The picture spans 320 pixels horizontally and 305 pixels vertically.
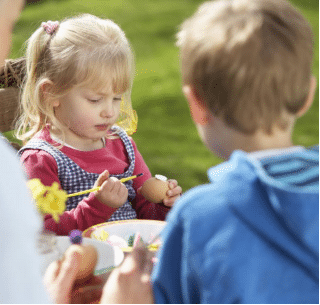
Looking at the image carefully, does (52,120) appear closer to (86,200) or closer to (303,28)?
(86,200)

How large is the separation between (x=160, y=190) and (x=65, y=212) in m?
0.34

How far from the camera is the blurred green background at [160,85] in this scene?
452 cm

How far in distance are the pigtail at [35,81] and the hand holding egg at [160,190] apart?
20.0 inches

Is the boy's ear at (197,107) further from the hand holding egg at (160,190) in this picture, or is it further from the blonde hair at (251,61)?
the hand holding egg at (160,190)

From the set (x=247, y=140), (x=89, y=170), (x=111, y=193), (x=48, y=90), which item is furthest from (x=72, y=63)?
(x=247, y=140)

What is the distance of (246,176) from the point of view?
42.7 inches

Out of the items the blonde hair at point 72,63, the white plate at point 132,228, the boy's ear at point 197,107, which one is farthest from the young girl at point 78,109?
the boy's ear at point 197,107

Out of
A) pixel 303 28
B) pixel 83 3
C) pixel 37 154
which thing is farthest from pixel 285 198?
pixel 83 3

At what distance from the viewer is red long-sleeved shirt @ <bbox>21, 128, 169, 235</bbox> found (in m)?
1.97

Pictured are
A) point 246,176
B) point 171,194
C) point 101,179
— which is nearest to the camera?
point 246,176

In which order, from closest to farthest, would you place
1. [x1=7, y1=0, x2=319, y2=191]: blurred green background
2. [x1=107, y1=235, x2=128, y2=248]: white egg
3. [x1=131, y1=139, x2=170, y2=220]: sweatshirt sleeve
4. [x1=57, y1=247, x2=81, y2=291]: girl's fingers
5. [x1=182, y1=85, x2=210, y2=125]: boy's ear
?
[x1=57, y1=247, x2=81, y2=291]: girl's fingers
[x1=182, y1=85, x2=210, y2=125]: boy's ear
[x1=107, y1=235, x2=128, y2=248]: white egg
[x1=131, y1=139, x2=170, y2=220]: sweatshirt sleeve
[x1=7, y1=0, x2=319, y2=191]: blurred green background

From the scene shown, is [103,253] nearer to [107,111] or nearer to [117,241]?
[117,241]

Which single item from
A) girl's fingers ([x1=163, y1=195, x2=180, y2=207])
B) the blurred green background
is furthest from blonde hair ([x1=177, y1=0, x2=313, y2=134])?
the blurred green background

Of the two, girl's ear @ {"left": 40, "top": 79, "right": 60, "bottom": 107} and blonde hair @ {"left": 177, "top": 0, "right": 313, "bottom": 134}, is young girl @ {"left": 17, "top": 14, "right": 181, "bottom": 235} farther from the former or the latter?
blonde hair @ {"left": 177, "top": 0, "right": 313, "bottom": 134}
